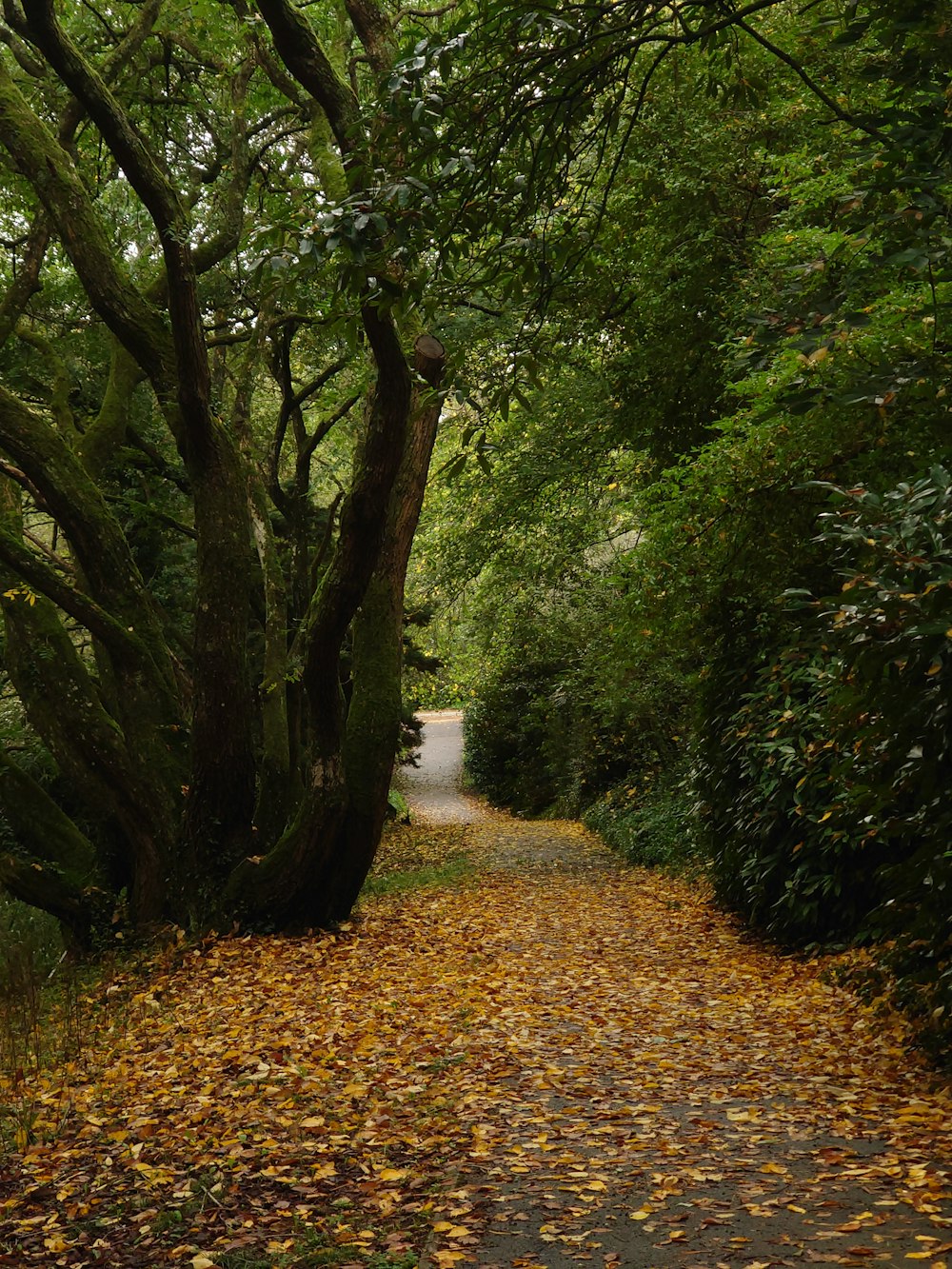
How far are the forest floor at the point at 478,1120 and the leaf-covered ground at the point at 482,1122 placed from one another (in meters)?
0.02

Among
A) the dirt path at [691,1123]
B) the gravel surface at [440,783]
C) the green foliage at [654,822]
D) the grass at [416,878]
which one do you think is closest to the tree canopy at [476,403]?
the green foliage at [654,822]

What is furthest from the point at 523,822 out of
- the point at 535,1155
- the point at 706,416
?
the point at 535,1155

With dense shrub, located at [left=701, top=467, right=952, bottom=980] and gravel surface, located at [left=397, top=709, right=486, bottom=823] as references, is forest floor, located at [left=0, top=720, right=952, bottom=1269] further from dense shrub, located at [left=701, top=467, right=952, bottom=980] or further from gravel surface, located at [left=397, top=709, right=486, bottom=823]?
gravel surface, located at [left=397, top=709, right=486, bottom=823]

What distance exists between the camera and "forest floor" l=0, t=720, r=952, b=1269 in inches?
161

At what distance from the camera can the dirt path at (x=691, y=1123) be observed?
396cm

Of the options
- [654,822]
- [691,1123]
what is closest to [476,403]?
[691,1123]

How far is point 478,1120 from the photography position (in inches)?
213

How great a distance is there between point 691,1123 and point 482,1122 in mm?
Answer: 1002

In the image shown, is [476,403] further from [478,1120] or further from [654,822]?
[654,822]

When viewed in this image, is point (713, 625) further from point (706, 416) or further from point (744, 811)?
point (706, 416)

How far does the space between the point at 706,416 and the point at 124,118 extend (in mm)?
7174

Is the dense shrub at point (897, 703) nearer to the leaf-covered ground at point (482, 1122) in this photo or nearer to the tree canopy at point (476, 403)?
the tree canopy at point (476, 403)

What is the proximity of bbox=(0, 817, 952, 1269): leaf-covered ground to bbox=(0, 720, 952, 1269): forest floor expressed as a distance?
2cm

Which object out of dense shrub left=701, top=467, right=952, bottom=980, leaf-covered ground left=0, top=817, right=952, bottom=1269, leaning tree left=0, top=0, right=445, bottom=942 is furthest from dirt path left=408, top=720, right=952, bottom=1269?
leaning tree left=0, top=0, right=445, bottom=942
